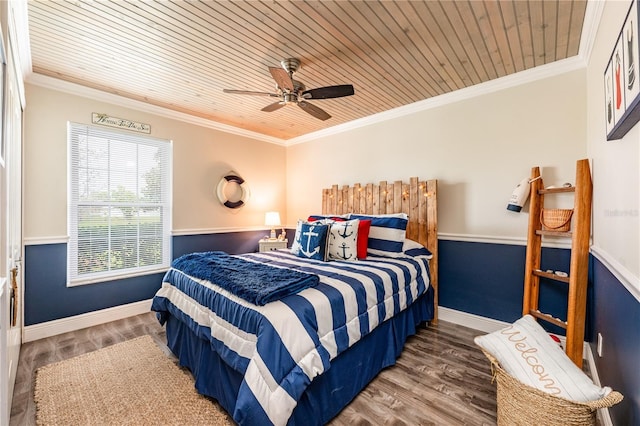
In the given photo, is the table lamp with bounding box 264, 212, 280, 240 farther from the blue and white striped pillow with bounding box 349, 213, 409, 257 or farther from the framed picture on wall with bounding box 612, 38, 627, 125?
the framed picture on wall with bounding box 612, 38, 627, 125

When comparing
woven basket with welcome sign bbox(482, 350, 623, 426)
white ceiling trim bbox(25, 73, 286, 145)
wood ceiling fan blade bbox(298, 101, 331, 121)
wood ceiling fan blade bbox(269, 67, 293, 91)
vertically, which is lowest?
woven basket with welcome sign bbox(482, 350, 623, 426)

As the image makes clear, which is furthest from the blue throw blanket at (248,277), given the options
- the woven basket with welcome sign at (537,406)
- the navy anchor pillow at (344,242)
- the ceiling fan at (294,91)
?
the ceiling fan at (294,91)

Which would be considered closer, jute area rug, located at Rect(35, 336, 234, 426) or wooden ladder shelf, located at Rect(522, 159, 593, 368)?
jute area rug, located at Rect(35, 336, 234, 426)

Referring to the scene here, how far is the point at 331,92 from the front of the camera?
7.80ft

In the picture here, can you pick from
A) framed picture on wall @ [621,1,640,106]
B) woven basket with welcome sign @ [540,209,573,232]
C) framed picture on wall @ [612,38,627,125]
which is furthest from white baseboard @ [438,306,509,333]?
framed picture on wall @ [621,1,640,106]

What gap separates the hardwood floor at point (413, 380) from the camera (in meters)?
1.73

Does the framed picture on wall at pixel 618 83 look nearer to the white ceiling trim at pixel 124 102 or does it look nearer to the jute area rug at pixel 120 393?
the jute area rug at pixel 120 393

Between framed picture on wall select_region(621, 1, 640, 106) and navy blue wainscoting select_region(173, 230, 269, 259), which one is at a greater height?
framed picture on wall select_region(621, 1, 640, 106)

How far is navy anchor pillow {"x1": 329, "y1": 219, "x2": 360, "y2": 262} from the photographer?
282 centimetres

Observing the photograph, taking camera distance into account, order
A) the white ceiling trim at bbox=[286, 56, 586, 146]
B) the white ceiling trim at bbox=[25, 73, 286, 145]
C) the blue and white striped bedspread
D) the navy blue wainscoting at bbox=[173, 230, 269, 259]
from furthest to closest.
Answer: the navy blue wainscoting at bbox=[173, 230, 269, 259], the white ceiling trim at bbox=[25, 73, 286, 145], the white ceiling trim at bbox=[286, 56, 586, 146], the blue and white striped bedspread

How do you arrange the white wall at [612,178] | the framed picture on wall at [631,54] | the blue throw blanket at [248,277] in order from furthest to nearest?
1. the blue throw blanket at [248,277]
2. the white wall at [612,178]
3. the framed picture on wall at [631,54]

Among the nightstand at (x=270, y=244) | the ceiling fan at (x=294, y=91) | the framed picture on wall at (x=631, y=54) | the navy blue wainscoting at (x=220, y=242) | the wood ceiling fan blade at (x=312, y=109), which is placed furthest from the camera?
the nightstand at (x=270, y=244)

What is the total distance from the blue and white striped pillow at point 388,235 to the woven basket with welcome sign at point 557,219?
1194 mm

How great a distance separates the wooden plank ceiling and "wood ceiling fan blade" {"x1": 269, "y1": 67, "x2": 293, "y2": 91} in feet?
0.97
